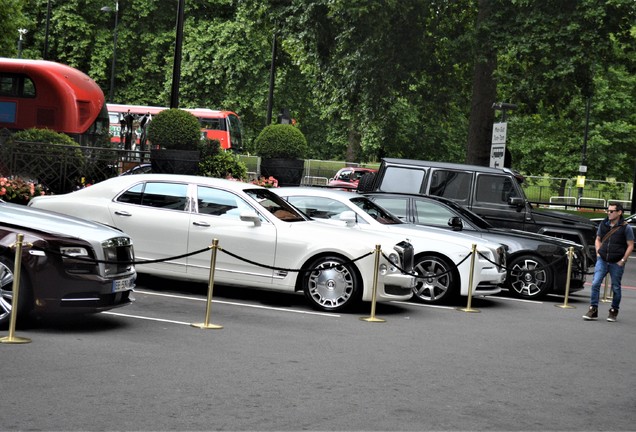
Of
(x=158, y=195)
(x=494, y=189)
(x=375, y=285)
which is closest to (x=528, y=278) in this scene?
(x=494, y=189)

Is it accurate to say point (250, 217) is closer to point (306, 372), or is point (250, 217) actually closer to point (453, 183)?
point (306, 372)

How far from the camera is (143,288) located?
1449cm

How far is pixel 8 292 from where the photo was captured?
10008mm

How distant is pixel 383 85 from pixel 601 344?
74.5 ft

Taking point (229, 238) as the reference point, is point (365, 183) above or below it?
above

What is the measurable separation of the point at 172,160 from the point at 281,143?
4115mm

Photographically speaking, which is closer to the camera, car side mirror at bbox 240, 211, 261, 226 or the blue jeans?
car side mirror at bbox 240, 211, 261, 226

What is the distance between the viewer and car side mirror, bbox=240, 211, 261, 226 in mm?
13320

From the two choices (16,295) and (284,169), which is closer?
(16,295)

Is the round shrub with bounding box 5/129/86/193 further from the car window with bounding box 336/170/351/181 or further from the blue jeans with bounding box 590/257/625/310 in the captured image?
the car window with bounding box 336/170/351/181

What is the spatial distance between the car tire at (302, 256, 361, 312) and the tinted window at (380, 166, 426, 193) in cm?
689

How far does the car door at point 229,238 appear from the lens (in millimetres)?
13453

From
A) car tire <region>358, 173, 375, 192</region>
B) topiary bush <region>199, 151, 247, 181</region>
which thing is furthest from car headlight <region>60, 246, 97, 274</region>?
topiary bush <region>199, 151, 247, 181</region>

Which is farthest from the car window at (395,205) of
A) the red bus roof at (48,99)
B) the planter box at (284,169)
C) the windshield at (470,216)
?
the red bus roof at (48,99)
